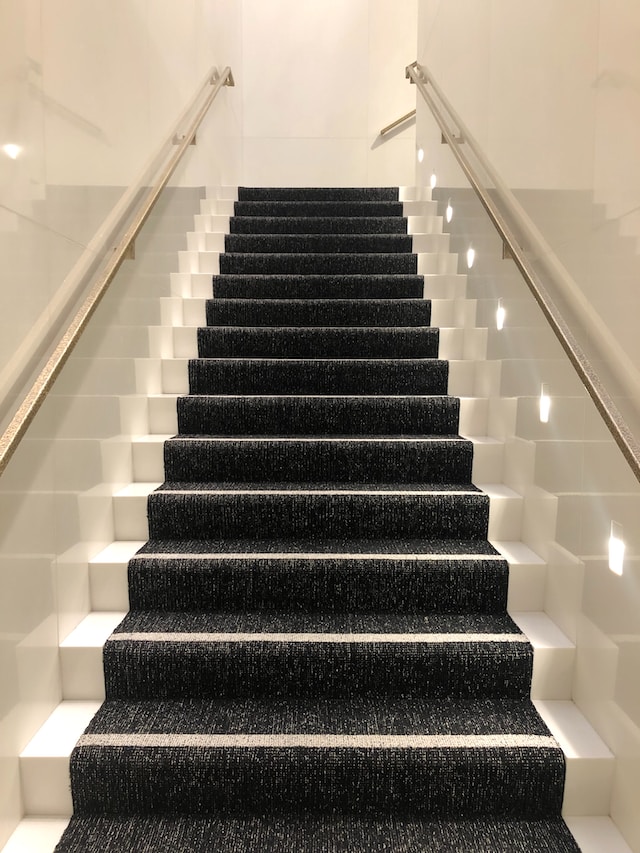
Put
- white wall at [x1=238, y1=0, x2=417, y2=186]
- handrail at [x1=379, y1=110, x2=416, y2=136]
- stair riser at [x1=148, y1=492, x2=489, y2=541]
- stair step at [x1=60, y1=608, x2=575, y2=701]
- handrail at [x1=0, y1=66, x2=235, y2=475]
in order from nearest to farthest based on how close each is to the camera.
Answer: handrail at [x1=0, y1=66, x2=235, y2=475] → stair step at [x1=60, y1=608, x2=575, y2=701] → stair riser at [x1=148, y1=492, x2=489, y2=541] → handrail at [x1=379, y1=110, x2=416, y2=136] → white wall at [x1=238, y1=0, x2=417, y2=186]

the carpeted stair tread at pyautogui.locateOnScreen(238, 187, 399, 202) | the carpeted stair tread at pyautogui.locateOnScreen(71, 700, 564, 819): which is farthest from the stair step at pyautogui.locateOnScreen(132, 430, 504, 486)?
the carpeted stair tread at pyautogui.locateOnScreen(238, 187, 399, 202)

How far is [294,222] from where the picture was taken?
4.17 m

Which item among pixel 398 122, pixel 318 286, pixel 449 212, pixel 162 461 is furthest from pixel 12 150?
pixel 398 122

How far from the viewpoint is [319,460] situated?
250cm

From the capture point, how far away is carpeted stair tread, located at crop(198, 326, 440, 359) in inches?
122

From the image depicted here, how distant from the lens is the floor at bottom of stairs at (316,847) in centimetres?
150

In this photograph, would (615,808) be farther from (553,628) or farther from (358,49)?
(358,49)

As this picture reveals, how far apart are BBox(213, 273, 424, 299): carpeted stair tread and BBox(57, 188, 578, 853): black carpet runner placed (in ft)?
0.76

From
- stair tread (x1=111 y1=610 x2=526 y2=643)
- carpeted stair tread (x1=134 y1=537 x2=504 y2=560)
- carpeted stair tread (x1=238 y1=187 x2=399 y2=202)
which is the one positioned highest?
carpeted stair tread (x1=238 y1=187 x2=399 y2=202)

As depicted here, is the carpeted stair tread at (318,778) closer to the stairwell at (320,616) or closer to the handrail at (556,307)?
the stairwell at (320,616)

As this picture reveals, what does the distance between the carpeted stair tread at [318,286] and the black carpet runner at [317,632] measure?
0.23 m

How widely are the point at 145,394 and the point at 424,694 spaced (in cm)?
169

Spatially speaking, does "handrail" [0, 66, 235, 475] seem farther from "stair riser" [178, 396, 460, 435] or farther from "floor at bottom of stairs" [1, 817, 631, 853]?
"floor at bottom of stairs" [1, 817, 631, 853]

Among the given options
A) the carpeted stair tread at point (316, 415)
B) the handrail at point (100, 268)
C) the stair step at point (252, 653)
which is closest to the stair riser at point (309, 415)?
the carpeted stair tread at point (316, 415)
